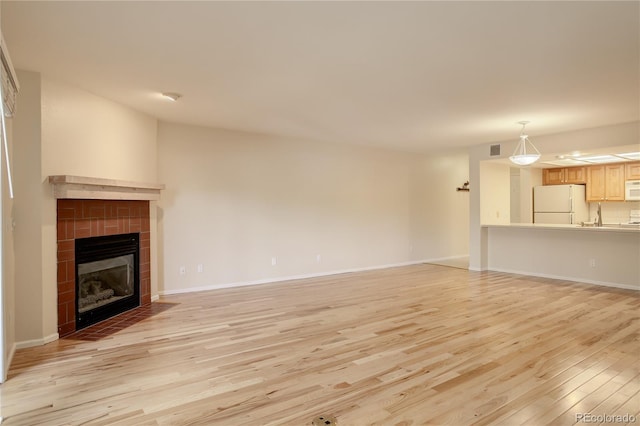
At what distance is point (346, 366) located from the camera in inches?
109

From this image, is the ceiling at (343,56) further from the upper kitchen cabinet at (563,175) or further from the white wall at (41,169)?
the upper kitchen cabinet at (563,175)

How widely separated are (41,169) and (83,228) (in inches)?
29.0

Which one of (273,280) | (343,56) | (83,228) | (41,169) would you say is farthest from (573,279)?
(41,169)

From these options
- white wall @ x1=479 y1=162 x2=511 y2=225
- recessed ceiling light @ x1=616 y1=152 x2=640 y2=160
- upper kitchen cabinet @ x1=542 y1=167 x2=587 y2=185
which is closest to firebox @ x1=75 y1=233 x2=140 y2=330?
white wall @ x1=479 y1=162 x2=511 y2=225

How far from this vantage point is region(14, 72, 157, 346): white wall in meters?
3.14

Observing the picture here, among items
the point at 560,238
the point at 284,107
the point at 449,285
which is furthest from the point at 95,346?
the point at 560,238

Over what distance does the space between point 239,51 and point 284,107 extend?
157cm

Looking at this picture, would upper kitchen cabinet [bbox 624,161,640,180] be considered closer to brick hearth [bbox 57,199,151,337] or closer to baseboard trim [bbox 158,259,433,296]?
baseboard trim [bbox 158,259,433,296]

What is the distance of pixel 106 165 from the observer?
400 cm

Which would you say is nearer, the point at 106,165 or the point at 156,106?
the point at 106,165

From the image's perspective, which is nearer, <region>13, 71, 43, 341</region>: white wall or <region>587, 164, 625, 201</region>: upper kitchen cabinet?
<region>13, 71, 43, 341</region>: white wall

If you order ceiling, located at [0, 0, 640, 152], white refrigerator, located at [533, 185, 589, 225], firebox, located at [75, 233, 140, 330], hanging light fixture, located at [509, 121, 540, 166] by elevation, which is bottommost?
firebox, located at [75, 233, 140, 330]

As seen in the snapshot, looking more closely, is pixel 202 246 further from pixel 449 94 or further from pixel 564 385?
pixel 564 385

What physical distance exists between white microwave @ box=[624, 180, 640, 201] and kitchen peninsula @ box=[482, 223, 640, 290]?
49.9 inches
